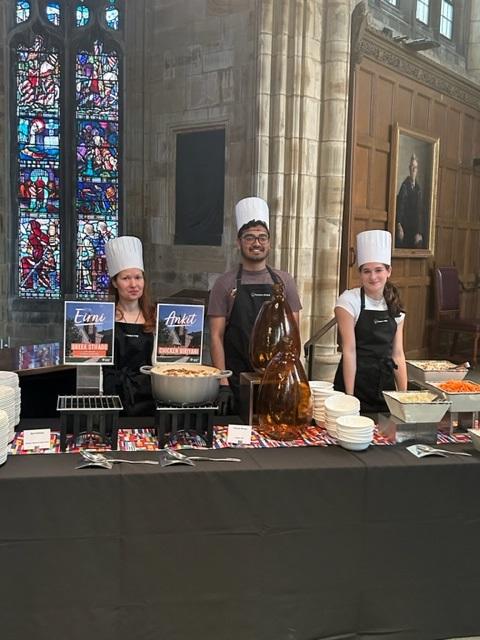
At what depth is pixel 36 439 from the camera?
2.30m

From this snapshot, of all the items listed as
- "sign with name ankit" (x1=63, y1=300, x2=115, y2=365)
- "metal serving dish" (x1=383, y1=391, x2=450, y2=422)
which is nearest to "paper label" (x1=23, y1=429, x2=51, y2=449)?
"sign with name ankit" (x1=63, y1=300, x2=115, y2=365)

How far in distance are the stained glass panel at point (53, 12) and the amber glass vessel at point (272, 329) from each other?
274 inches

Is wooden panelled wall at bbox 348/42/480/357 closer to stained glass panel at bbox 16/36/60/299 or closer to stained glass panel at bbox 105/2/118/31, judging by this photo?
stained glass panel at bbox 105/2/118/31

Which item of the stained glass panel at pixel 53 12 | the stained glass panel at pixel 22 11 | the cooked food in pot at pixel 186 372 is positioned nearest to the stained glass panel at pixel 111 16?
the stained glass panel at pixel 53 12

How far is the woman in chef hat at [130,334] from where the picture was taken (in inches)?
113

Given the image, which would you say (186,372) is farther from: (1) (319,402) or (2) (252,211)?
(2) (252,211)

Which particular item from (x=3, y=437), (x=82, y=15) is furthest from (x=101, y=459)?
(x=82, y=15)

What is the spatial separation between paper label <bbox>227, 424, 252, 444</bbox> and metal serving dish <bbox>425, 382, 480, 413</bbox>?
2.51 feet

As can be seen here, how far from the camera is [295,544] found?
85.6 inches

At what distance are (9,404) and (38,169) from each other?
21.6 ft

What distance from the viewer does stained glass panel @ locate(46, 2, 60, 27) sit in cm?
813

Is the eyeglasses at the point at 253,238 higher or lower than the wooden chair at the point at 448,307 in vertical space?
higher

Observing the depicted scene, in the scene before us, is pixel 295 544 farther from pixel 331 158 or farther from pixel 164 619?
pixel 331 158

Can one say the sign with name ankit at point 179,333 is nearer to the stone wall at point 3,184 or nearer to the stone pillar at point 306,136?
the stone pillar at point 306,136
